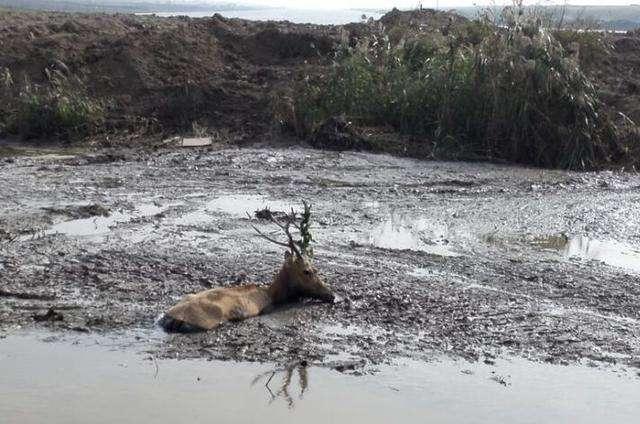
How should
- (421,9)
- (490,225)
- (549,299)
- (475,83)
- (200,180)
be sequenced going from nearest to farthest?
(549,299) → (490,225) → (200,180) → (475,83) → (421,9)

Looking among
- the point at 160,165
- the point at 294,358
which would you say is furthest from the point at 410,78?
the point at 294,358

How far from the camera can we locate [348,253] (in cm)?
934

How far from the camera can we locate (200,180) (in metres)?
12.6

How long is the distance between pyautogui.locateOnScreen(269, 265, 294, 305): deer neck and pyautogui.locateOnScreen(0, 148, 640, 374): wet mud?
0.12 meters

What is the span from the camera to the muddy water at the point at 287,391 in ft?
20.2

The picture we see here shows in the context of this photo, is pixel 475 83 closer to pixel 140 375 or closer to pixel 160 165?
pixel 160 165

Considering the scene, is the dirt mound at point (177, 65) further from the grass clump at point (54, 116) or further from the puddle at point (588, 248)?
the puddle at point (588, 248)

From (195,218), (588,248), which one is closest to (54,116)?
(195,218)

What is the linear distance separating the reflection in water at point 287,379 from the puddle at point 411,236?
3062 millimetres

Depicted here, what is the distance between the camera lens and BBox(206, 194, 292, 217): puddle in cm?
1102

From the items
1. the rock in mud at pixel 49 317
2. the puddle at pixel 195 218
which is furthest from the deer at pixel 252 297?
the puddle at pixel 195 218

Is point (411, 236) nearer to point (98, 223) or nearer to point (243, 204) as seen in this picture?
point (243, 204)

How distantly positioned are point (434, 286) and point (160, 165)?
5.88 m

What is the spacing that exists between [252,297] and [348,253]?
193 cm
